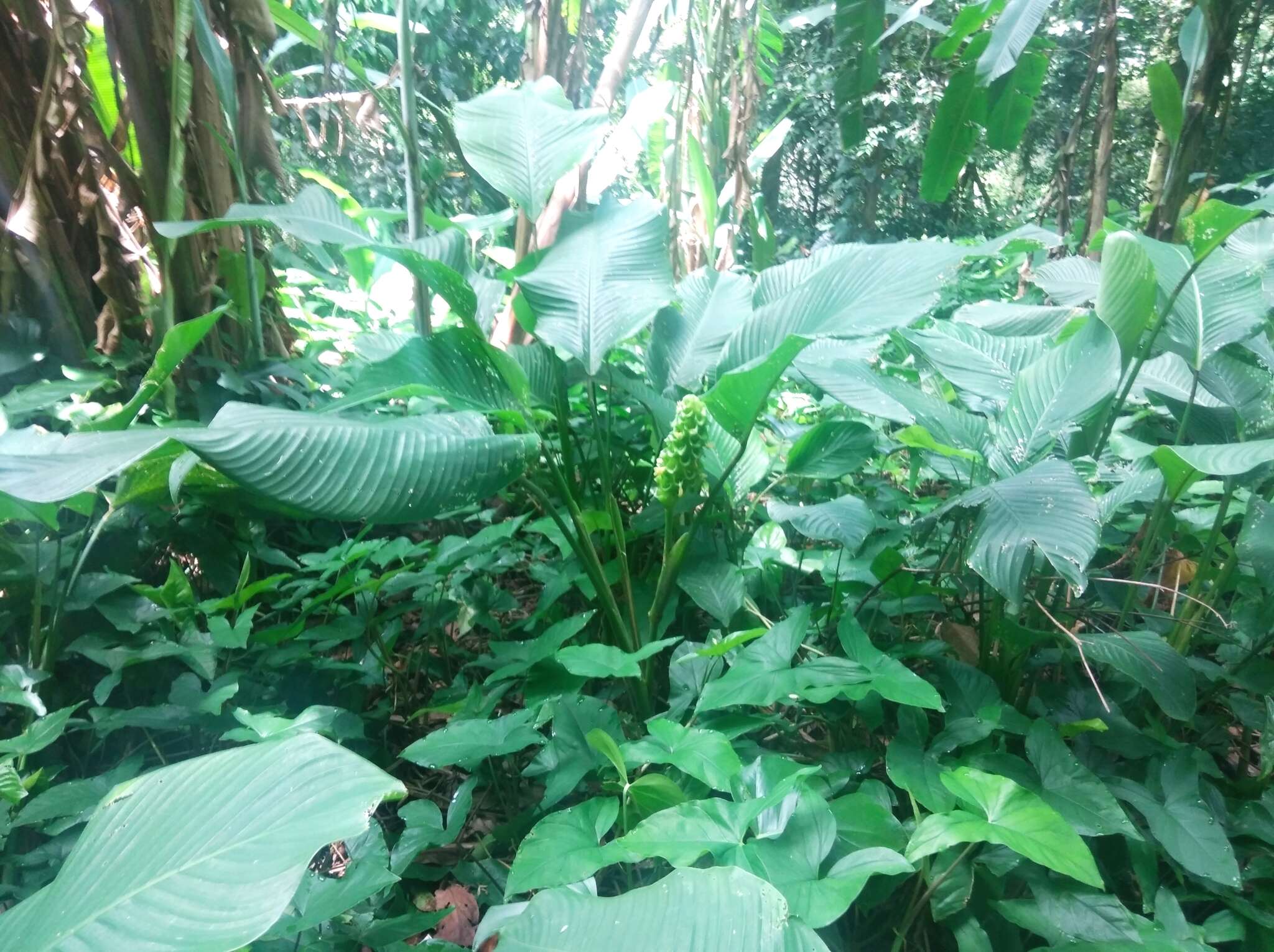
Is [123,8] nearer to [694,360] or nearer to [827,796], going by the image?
[694,360]

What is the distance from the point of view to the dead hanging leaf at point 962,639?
0.96 m

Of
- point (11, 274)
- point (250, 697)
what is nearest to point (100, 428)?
point (250, 697)

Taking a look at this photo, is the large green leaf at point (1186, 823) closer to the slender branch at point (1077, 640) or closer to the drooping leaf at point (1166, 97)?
the slender branch at point (1077, 640)

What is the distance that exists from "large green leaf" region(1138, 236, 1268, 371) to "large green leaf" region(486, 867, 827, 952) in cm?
84

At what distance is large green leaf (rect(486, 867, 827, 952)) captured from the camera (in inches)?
16.4

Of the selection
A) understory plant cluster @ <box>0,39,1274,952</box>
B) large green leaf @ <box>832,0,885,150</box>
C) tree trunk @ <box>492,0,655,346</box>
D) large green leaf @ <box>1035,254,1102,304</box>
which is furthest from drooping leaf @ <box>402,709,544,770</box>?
large green leaf @ <box>832,0,885,150</box>

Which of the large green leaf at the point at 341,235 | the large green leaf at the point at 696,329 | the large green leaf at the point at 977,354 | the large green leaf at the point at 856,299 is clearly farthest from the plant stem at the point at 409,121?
the large green leaf at the point at 977,354

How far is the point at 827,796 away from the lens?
27.7 inches

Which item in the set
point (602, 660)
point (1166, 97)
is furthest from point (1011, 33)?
point (602, 660)

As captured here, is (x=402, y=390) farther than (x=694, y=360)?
No

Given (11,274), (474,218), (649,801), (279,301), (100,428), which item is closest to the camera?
(649,801)

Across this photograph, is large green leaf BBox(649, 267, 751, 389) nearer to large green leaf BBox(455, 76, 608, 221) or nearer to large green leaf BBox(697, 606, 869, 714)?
large green leaf BBox(455, 76, 608, 221)

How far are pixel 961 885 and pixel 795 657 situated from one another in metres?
0.27

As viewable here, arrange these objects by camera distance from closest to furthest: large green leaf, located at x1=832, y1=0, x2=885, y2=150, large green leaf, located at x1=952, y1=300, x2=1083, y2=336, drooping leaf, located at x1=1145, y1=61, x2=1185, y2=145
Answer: large green leaf, located at x1=952, y1=300, x2=1083, y2=336 → drooping leaf, located at x1=1145, y1=61, x2=1185, y2=145 → large green leaf, located at x1=832, y1=0, x2=885, y2=150
